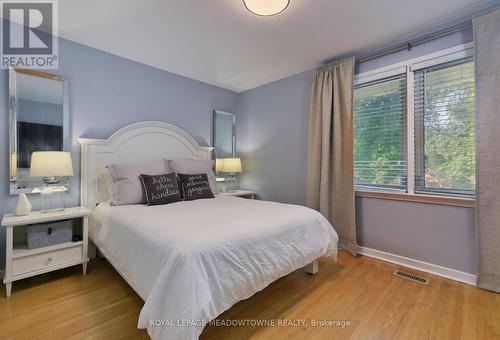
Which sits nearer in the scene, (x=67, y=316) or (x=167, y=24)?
(x=67, y=316)

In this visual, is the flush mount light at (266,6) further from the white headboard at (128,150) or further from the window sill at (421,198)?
the window sill at (421,198)

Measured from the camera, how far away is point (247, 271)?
4.67 ft

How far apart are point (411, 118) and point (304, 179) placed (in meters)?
1.44

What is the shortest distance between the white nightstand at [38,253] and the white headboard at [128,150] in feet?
1.41

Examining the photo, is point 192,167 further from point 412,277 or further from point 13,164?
point 412,277

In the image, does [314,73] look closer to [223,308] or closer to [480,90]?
[480,90]


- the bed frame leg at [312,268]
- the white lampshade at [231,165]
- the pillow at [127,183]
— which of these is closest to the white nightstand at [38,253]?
the pillow at [127,183]

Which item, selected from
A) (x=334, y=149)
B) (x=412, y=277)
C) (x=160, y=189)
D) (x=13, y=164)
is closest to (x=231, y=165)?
(x=160, y=189)

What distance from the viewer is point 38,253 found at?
6.25 feet

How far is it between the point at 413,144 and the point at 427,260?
1.17 m

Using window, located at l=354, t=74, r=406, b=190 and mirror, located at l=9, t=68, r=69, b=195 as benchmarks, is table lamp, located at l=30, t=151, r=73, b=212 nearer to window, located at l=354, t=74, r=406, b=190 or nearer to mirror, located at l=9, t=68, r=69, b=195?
mirror, located at l=9, t=68, r=69, b=195

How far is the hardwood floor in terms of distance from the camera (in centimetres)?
143

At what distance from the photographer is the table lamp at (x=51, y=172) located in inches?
78.6

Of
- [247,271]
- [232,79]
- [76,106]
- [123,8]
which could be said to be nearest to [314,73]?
[232,79]
